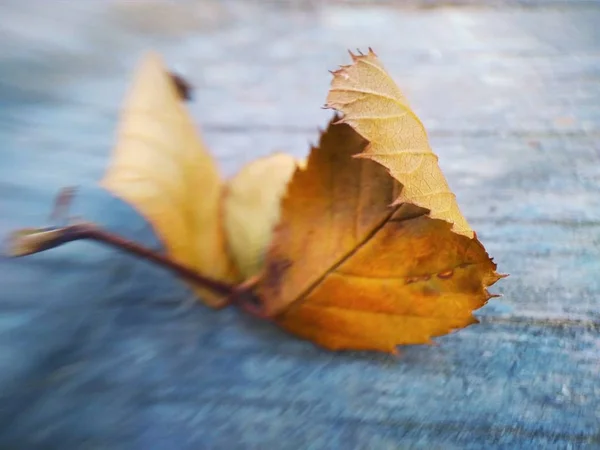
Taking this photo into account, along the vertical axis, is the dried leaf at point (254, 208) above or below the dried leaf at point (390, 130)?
below

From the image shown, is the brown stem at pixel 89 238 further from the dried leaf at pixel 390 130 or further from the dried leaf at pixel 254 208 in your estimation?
the dried leaf at pixel 390 130

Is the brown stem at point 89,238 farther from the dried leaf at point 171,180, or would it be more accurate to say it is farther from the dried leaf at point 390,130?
the dried leaf at point 390,130

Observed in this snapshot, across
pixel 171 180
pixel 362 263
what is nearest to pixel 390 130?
pixel 362 263

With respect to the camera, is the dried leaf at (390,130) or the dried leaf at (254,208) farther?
the dried leaf at (254,208)

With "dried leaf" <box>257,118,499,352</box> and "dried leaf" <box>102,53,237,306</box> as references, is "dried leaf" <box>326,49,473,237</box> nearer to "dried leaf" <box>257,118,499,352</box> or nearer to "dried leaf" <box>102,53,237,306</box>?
"dried leaf" <box>257,118,499,352</box>

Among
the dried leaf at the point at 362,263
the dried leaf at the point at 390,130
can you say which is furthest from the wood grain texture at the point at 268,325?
the dried leaf at the point at 390,130

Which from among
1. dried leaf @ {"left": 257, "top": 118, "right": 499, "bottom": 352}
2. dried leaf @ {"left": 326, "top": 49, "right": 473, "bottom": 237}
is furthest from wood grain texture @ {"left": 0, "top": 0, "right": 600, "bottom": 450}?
dried leaf @ {"left": 326, "top": 49, "right": 473, "bottom": 237}

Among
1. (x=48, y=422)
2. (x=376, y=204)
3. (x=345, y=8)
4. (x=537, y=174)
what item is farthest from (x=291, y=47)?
→ (x=48, y=422)
